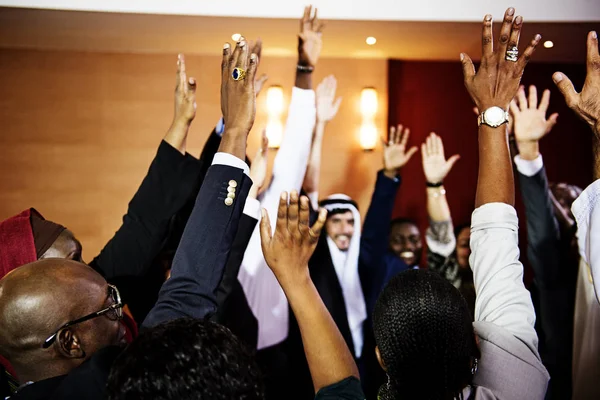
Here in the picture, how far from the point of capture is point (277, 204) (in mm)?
2682

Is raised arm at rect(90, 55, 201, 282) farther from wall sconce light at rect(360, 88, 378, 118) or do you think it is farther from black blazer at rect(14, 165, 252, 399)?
wall sconce light at rect(360, 88, 378, 118)

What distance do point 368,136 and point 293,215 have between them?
3.38 metres

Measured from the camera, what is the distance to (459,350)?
4.02 feet

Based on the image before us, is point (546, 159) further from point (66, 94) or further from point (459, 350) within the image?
point (459, 350)

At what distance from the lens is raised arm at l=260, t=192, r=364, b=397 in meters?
1.31

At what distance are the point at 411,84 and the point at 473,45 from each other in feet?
1.92

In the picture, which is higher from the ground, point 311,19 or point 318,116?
point 311,19

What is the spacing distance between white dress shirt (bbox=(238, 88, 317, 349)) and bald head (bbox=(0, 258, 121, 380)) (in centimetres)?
127

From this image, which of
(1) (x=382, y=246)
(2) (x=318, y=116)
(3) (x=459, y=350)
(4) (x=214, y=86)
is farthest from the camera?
(4) (x=214, y=86)

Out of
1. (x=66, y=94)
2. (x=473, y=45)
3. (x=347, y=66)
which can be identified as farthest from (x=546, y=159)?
(x=66, y=94)

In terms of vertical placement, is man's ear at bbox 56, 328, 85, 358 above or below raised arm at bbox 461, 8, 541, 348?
below

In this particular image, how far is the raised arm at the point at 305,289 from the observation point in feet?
4.31

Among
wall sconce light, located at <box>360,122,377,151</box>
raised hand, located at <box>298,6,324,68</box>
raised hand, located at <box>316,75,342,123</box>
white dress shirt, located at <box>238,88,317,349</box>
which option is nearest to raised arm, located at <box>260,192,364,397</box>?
white dress shirt, located at <box>238,88,317,349</box>

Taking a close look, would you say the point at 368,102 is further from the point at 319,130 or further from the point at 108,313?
the point at 108,313
